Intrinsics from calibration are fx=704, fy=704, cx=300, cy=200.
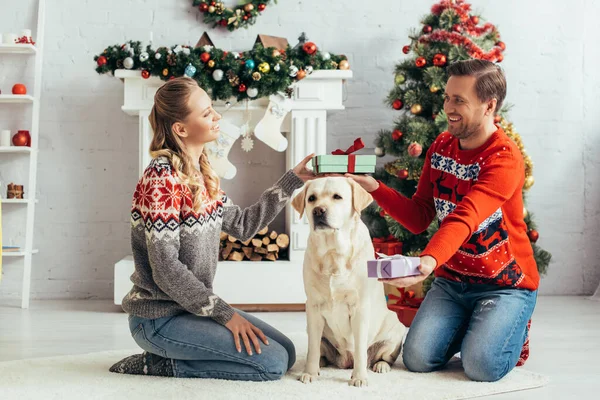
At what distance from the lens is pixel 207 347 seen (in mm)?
2293

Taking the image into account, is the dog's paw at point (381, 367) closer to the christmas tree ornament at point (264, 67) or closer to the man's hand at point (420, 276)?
the man's hand at point (420, 276)

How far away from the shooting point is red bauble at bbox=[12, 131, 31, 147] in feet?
13.9

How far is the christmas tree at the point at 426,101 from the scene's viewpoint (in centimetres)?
379

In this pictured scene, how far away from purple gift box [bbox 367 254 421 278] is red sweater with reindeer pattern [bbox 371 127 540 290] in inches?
13.1

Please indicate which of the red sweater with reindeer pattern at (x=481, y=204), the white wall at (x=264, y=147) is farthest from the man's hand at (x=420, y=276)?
the white wall at (x=264, y=147)

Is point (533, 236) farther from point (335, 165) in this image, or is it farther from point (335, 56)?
point (335, 165)

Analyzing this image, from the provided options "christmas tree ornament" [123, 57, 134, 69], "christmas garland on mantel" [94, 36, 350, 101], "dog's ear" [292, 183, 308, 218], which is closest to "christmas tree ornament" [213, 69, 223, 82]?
"christmas garland on mantel" [94, 36, 350, 101]

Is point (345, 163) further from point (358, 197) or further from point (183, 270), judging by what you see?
point (183, 270)

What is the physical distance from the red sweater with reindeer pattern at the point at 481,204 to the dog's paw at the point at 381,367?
412 millimetres

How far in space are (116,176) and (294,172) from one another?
2.20 meters

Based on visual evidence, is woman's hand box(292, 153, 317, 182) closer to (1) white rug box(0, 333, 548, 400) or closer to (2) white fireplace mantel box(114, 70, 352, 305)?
(1) white rug box(0, 333, 548, 400)

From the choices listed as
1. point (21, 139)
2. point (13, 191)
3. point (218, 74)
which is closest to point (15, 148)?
point (21, 139)

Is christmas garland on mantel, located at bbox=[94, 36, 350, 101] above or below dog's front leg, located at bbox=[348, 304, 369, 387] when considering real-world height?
above

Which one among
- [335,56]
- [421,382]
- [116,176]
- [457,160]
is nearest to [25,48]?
[116,176]
